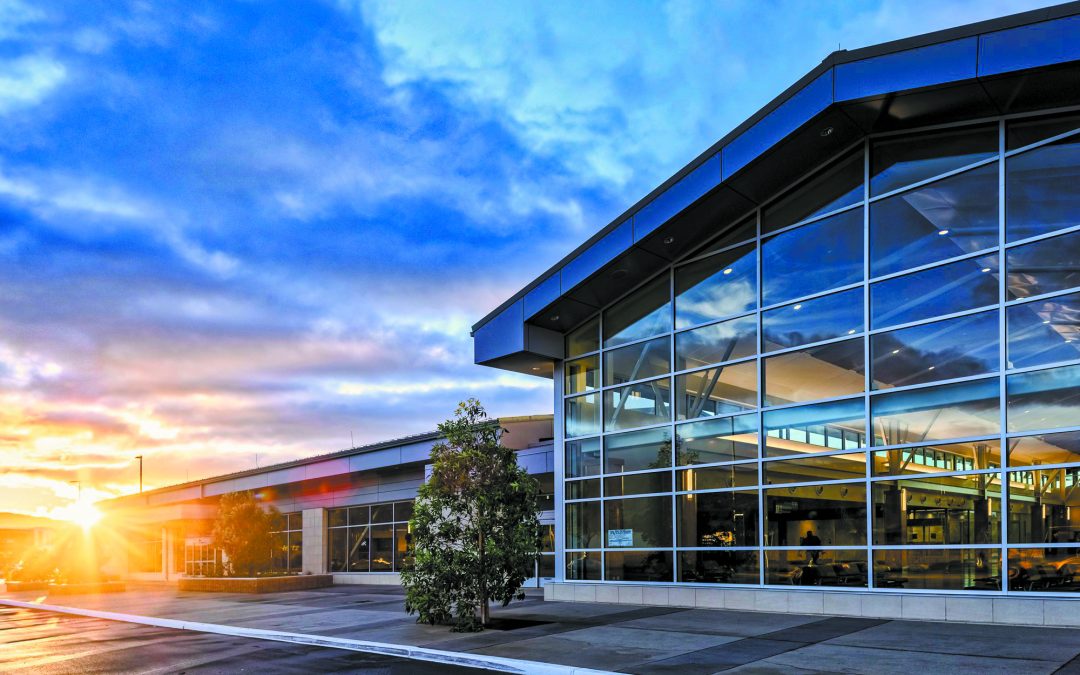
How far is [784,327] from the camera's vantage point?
1906cm

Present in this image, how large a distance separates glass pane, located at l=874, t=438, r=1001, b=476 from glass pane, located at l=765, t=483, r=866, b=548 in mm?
674

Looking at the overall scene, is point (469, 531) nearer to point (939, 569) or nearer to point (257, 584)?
point (939, 569)

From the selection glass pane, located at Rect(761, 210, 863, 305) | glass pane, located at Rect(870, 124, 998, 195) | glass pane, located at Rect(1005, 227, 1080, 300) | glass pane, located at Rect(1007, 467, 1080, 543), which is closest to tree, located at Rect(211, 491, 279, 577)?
glass pane, located at Rect(761, 210, 863, 305)

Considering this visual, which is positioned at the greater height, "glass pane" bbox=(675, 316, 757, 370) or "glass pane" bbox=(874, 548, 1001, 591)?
"glass pane" bbox=(675, 316, 757, 370)

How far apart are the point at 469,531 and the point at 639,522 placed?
5593 millimetres

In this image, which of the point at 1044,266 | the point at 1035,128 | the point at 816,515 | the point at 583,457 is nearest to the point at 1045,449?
the point at 1044,266

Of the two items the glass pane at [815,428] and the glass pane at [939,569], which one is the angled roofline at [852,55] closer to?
the glass pane at [815,428]

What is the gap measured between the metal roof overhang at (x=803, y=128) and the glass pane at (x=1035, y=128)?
247mm

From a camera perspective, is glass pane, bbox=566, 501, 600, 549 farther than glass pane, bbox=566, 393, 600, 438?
No

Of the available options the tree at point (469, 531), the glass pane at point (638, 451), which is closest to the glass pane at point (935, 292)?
the glass pane at point (638, 451)

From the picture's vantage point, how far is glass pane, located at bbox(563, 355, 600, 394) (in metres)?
23.4

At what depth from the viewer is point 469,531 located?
57.5ft

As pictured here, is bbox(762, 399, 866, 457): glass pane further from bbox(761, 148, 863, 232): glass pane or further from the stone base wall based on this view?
bbox(761, 148, 863, 232): glass pane

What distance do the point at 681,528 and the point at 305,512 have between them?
24.6 metres
